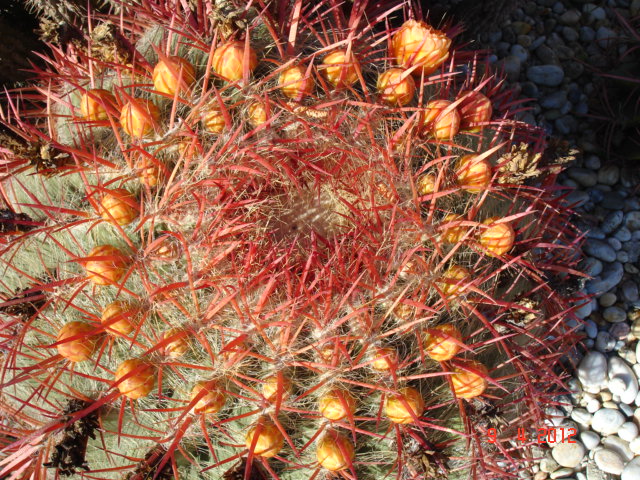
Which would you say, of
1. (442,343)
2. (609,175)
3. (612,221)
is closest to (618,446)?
(612,221)

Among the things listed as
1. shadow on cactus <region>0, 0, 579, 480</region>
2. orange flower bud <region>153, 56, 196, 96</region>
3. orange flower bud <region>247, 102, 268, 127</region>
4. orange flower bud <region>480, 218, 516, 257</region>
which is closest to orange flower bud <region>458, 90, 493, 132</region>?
shadow on cactus <region>0, 0, 579, 480</region>

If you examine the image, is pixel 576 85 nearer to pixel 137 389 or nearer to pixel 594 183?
pixel 594 183

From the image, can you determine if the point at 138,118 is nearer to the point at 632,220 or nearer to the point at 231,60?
the point at 231,60

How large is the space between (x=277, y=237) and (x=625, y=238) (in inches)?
74.0

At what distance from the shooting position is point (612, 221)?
91.4 inches

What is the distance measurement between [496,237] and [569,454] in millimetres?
1449

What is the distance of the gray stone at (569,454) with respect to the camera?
81.9 inches

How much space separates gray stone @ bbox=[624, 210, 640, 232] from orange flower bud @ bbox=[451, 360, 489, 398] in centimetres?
166

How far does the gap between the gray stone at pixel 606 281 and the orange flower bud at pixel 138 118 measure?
202cm

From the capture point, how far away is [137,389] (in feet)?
3.36

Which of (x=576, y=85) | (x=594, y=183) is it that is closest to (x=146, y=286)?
(x=594, y=183)

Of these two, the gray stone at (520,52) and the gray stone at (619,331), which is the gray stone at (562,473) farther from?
the gray stone at (520,52)

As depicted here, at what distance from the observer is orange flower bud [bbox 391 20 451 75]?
3.82 feet

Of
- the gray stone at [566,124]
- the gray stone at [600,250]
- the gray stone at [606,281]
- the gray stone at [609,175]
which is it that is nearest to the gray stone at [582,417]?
the gray stone at [606,281]
